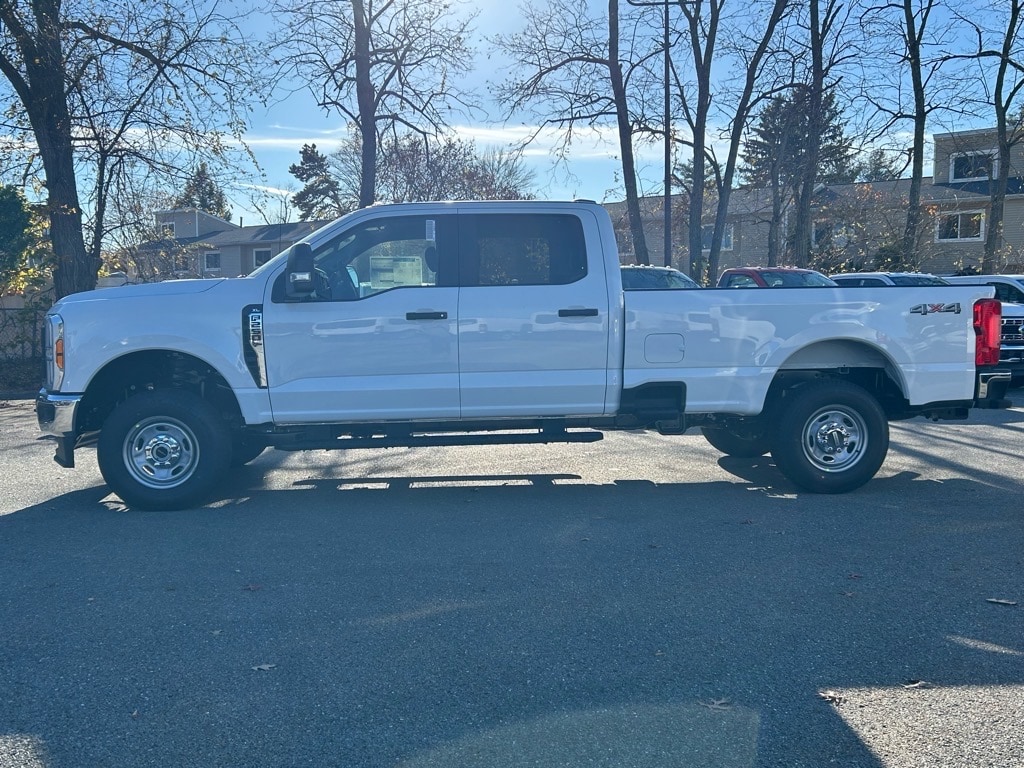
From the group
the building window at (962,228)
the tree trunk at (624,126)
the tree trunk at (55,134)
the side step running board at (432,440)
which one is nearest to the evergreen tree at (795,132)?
the tree trunk at (624,126)

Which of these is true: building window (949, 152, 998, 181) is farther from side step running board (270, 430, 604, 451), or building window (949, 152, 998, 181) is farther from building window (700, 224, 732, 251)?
side step running board (270, 430, 604, 451)

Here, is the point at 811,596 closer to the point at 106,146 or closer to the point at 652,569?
the point at 652,569

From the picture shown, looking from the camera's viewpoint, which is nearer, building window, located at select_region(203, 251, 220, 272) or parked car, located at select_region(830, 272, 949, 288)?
parked car, located at select_region(830, 272, 949, 288)

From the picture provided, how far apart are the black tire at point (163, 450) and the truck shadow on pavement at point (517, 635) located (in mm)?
212

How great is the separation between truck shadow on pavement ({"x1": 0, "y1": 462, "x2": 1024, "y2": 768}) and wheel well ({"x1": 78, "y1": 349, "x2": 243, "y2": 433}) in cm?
81

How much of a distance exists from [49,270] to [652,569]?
1823cm

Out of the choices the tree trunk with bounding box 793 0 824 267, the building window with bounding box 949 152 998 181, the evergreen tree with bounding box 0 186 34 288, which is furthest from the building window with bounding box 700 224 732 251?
the evergreen tree with bounding box 0 186 34 288

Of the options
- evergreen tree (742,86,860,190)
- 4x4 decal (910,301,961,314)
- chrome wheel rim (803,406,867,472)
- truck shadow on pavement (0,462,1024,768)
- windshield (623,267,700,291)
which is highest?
evergreen tree (742,86,860,190)

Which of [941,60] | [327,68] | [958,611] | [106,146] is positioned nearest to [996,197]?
[941,60]

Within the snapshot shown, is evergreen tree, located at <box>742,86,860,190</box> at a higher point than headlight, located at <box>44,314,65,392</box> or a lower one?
higher

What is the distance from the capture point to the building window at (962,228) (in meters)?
36.8

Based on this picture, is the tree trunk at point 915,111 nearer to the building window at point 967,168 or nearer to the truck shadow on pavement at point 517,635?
the building window at point 967,168

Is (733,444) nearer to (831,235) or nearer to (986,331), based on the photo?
(986,331)

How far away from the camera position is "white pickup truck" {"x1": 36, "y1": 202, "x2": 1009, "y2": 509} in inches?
278
